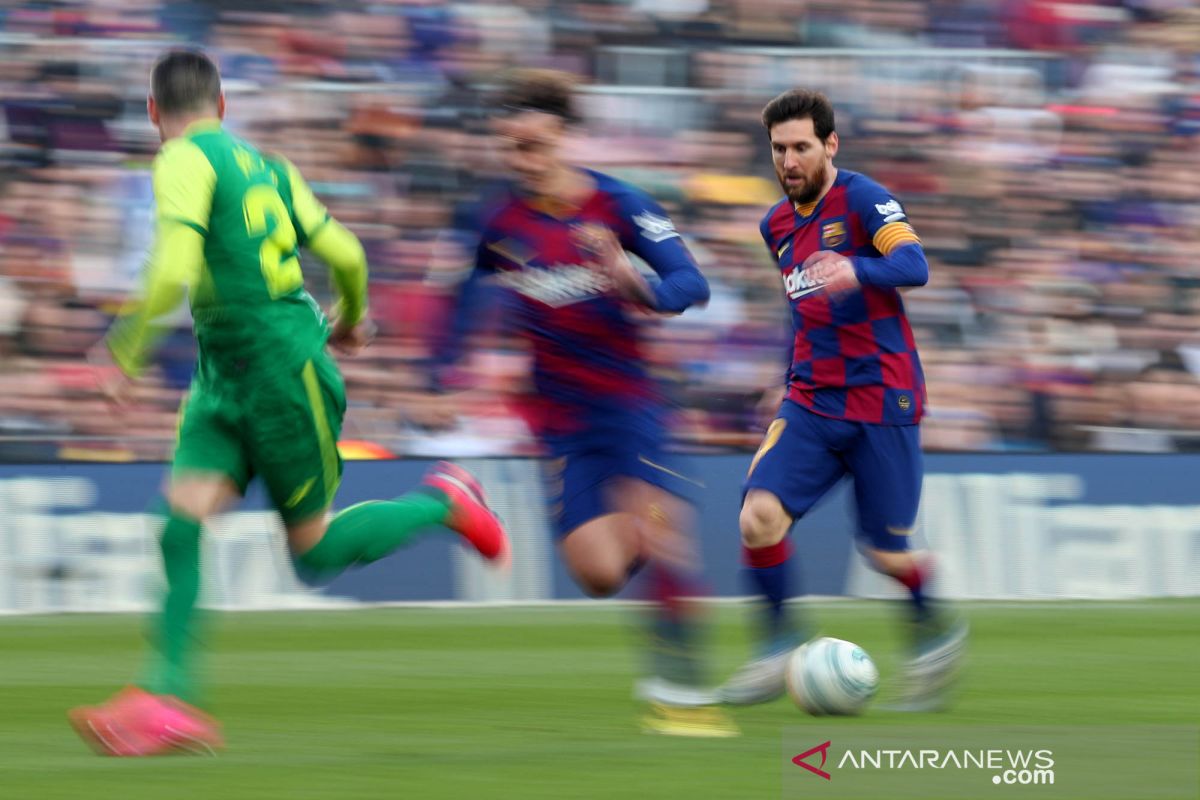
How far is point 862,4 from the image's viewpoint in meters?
13.8

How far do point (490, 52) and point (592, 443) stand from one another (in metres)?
7.54

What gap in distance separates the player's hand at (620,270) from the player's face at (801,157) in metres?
0.78

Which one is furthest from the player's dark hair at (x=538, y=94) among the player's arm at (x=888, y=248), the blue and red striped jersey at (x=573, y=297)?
the player's arm at (x=888, y=248)

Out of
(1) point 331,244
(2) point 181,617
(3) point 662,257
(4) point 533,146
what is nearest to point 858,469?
(3) point 662,257

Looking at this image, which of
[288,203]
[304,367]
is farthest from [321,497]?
[288,203]

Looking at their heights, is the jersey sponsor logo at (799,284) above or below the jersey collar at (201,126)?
below

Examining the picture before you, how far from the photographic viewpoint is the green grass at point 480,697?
4852 mm

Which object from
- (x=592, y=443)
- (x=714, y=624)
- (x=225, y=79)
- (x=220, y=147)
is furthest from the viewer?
(x=225, y=79)

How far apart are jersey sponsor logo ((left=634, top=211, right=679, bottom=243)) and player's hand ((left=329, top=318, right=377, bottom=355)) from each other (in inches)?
33.7

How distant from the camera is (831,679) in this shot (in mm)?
6117

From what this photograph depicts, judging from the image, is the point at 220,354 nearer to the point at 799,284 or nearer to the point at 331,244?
the point at 331,244

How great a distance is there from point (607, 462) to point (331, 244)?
1.11 metres

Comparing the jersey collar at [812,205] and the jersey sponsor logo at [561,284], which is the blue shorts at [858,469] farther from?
the jersey sponsor logo at [561,284]

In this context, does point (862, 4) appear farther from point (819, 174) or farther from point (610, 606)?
point (819, 174)
